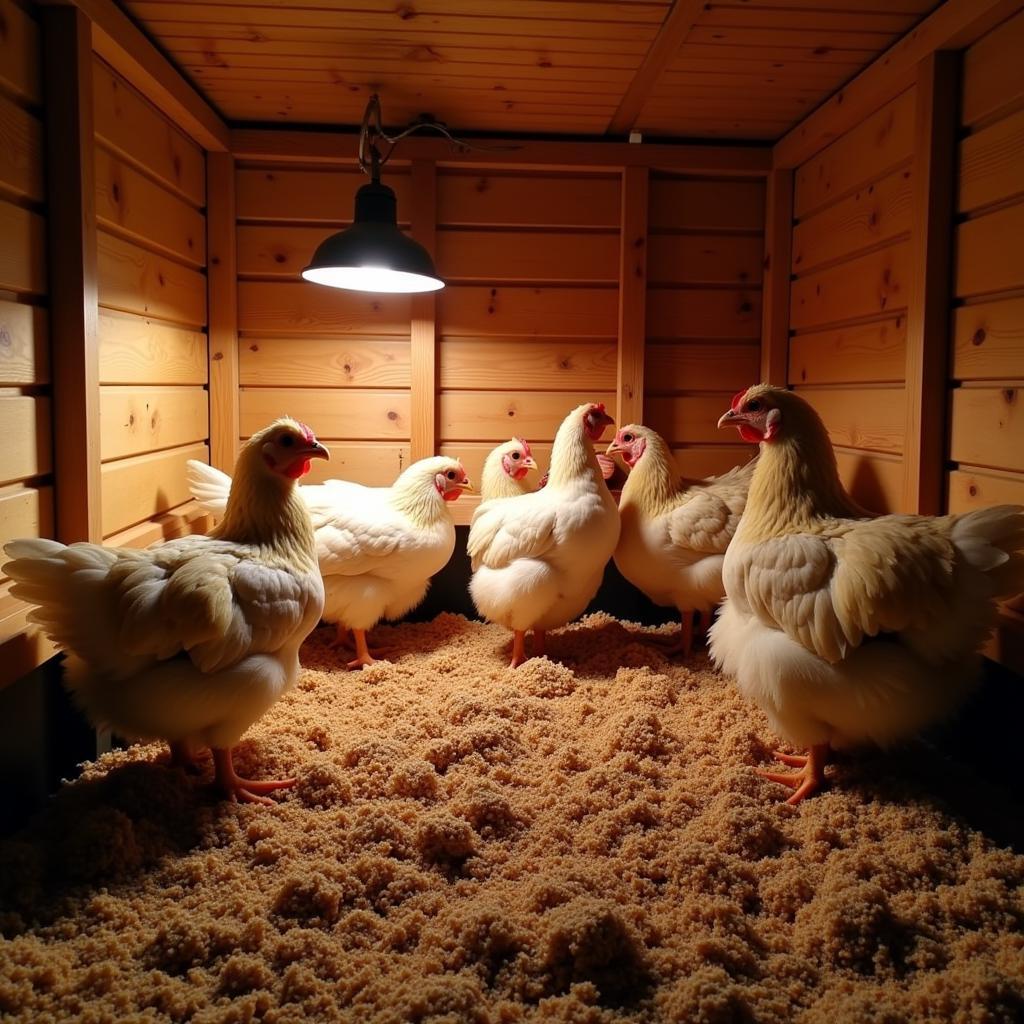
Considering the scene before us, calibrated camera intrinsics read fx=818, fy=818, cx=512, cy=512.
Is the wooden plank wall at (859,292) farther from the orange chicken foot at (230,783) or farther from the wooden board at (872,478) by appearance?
the orange chicken foot at (230,783)

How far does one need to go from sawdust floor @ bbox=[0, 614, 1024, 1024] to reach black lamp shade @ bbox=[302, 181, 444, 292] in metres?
1.54

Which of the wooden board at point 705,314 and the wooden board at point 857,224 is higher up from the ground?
the wooden board at point 857,224

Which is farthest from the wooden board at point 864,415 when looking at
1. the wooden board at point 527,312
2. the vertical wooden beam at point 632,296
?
the wooden board at point 527,312

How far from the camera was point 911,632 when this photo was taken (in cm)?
222

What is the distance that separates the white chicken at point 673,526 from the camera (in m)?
3.42

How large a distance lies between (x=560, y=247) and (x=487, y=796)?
8.68 feet

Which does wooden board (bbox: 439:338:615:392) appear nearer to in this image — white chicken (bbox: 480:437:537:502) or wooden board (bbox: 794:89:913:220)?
white chicken (bbox: 480:437:537:502)

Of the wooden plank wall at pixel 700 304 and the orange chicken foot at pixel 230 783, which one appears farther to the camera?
the wooden plank wall at pixel 700 304

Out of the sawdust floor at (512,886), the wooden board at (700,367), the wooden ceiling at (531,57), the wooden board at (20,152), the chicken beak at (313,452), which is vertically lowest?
the sawdust floor at (512,886)

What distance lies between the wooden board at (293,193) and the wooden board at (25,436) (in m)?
1.76

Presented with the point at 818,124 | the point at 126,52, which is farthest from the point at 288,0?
the point at 818,124

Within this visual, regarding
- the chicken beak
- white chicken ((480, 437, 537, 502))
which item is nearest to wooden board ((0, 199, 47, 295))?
the chicken beak

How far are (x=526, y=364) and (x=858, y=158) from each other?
1.63 meters

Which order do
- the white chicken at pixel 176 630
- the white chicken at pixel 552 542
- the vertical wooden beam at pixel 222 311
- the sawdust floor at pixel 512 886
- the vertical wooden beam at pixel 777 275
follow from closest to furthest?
the sawdust floor at pixel 512 886, the white chicken at pixel 176 630, the white chicken at pixel 552 542, the vertical wooden beam at pixel 222 311, the vertical wooden beam at pixel 777 275
